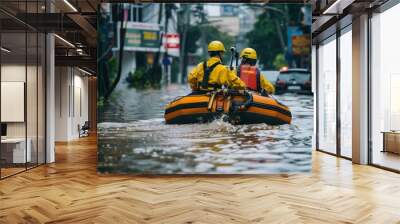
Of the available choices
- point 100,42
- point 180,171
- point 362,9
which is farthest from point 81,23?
point 362,9

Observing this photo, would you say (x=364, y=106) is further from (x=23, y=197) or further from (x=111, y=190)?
(x=23, y=197)

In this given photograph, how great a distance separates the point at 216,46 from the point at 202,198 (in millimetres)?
2454

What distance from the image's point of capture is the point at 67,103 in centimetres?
Answer: 1423

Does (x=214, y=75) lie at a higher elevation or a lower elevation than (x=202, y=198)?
higher

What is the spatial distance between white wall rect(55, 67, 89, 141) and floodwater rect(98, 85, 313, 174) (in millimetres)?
8409

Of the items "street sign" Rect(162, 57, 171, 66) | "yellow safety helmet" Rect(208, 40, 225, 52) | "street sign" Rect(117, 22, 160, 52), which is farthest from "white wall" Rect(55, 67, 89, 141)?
"yellow safety helmet" Rect(208, 40, 225, 52)

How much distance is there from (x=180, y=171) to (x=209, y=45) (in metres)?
1.92

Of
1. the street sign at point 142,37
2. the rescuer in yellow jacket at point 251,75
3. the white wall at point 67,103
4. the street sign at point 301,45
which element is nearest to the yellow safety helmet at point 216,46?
the rescuer in yellow jacket at point 251,75

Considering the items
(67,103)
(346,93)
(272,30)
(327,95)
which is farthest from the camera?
(67,103)

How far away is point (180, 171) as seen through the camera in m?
6.19

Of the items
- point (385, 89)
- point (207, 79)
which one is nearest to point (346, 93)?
point (385, 89)

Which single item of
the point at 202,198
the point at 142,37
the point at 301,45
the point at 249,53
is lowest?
the point at 202,198

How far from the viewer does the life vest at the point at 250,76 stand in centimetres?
630

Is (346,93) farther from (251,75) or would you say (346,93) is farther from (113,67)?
(113,67)
